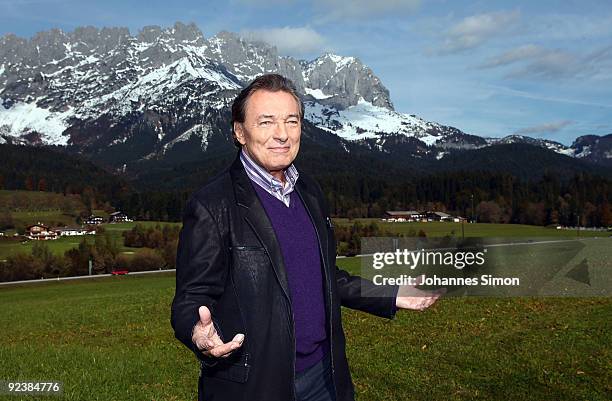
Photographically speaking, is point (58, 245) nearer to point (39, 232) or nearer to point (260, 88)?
point (39, 232)

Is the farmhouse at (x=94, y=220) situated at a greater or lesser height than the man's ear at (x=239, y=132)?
lesser

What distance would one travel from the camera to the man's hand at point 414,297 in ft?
16.1

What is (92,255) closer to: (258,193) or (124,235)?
(124,235)

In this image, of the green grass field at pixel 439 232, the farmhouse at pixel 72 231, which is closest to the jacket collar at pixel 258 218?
the green grass field at pixel 439 232

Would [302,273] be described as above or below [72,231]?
above

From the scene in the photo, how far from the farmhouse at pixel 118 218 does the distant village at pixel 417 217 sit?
65531 mm

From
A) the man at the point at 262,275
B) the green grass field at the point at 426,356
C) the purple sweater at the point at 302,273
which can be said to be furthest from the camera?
the green grass field at the point at 426,356

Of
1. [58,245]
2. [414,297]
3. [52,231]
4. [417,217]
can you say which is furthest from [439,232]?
[414,297]

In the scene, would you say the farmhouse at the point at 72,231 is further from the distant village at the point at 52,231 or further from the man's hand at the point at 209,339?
the man's hand at the point at 209,339

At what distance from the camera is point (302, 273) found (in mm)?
4074

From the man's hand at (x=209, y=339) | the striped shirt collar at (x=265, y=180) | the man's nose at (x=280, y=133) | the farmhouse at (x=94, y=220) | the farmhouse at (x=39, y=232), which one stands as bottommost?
the farmhouse at (x=39, y=232)

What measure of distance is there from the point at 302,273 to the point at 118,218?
160043 millimetres

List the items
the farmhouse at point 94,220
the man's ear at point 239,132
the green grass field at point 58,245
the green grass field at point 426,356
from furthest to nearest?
the farmhouse at point 94,220
the green grass field at point 58,245
the green grass field at point 426,356
the man's ear at point 239,132

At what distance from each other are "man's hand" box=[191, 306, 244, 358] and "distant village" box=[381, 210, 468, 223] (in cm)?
13724
